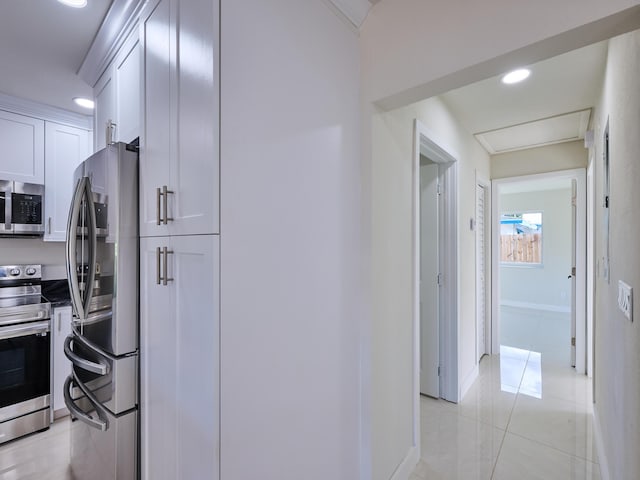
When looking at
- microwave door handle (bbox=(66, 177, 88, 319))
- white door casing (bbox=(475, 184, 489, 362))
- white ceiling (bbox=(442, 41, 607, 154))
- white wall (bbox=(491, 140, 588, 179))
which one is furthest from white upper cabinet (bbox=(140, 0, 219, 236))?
white wall (bbox=(491, 140, 588, 179))

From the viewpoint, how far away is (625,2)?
860 mm

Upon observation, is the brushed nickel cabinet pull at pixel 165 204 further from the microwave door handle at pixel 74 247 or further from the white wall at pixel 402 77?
the white wall at pixel 402 77

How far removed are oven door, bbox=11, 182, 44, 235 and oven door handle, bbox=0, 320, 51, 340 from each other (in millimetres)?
759

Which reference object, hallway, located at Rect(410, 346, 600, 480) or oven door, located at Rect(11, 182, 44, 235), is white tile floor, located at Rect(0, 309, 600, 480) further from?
oven door, located at Rect(11, 182, 44, 235)

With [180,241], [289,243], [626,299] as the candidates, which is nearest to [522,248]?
[626,299]

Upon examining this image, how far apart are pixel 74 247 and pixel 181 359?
910 mm

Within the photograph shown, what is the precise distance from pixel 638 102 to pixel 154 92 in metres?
1.85

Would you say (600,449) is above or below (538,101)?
below

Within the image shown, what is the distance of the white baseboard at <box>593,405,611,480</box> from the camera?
5.71 feet

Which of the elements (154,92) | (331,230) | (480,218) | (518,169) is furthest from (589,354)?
(154,92)

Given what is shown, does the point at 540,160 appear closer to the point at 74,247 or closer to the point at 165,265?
the point at 165,265

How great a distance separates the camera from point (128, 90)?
1.49 meters

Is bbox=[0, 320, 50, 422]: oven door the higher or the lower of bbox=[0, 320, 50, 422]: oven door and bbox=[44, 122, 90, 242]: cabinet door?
the lower

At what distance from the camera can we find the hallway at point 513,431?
1901 mm
